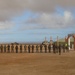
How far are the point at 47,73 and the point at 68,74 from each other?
4.50 feet

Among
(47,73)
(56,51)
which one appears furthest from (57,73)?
(56,51)

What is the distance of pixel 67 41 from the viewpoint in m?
52.2

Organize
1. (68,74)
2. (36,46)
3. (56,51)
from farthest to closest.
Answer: (36,46)
(56,51)
(68,74)

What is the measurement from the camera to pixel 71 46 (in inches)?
2116

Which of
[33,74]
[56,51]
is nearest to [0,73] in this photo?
[33,74]

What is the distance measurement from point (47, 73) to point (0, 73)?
2987 millimetres

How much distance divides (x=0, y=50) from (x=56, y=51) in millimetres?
9151

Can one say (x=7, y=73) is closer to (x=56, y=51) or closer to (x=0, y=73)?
(x=0, y=73)

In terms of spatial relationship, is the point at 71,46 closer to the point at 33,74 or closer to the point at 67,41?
the point at 67,41

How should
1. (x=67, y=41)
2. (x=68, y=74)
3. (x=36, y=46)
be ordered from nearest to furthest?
(x=68, y=74), (x=36, y=46), (x=67, y=41)

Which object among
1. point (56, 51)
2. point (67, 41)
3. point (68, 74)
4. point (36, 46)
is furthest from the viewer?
point (67, 41)

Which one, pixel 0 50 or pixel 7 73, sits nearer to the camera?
pixel 7 73

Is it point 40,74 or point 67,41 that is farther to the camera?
point 67,41

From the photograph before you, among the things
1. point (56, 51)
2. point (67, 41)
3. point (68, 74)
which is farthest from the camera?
point (67, 41)
